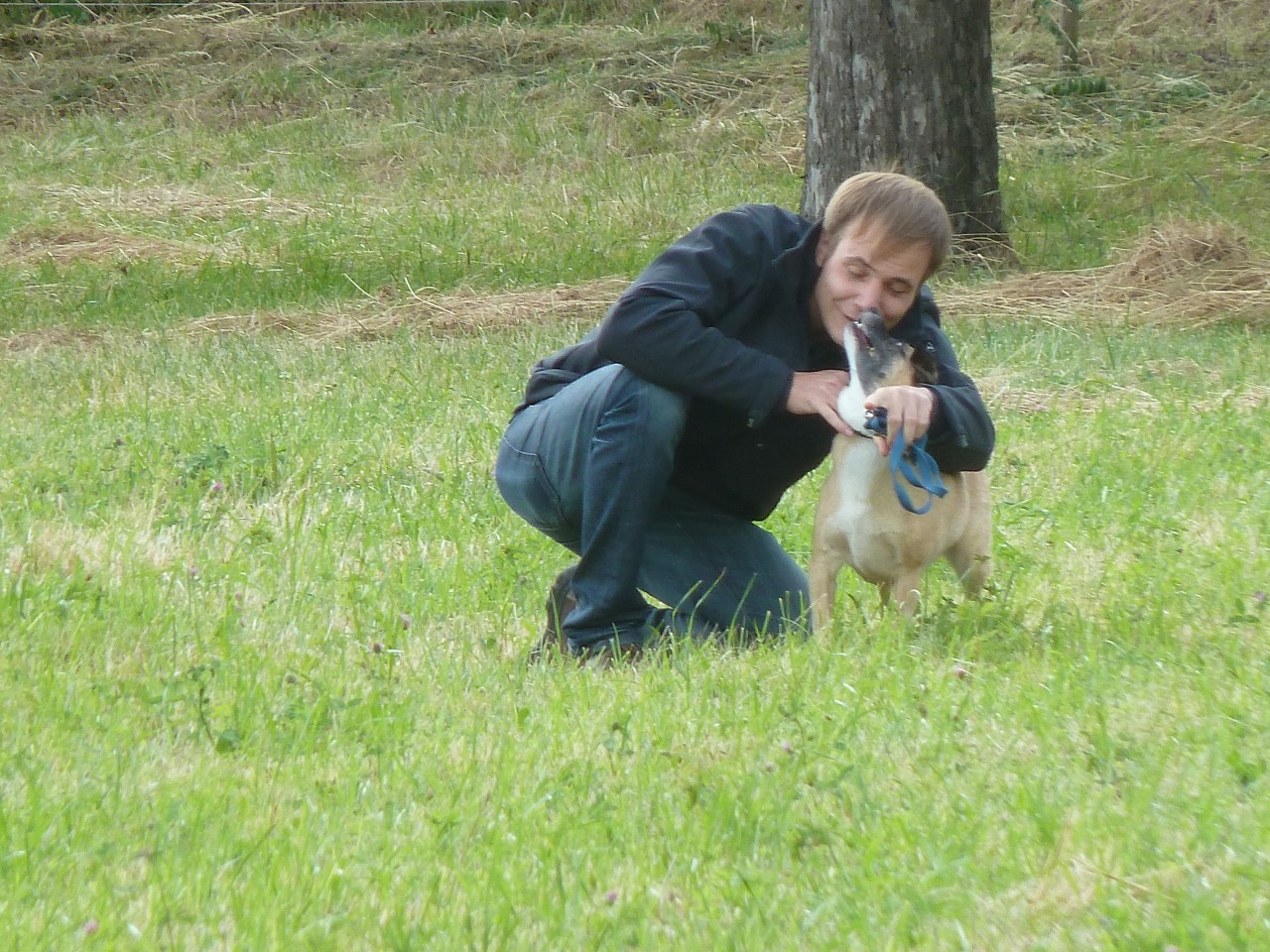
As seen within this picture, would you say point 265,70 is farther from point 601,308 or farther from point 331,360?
point 331,360

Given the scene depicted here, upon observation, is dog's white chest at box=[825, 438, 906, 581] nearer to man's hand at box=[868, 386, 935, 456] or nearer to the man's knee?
man's hand at box=[868, 386, 935, 456]

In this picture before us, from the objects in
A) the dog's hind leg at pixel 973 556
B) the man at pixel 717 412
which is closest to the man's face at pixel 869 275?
the man at pixel 717 412

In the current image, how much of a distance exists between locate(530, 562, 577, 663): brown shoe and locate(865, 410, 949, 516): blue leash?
0.81 m

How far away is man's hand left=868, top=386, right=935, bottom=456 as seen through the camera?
3.27 metres

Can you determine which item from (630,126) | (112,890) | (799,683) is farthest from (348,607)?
(630,126)

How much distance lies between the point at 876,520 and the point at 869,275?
1.86 ft

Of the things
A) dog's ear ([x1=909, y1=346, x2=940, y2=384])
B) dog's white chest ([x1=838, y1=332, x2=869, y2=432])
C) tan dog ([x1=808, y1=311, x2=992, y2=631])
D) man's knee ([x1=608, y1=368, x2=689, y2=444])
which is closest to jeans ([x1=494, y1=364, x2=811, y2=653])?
man's knee ([x1=608, y1=368, x2=689, y2=444])

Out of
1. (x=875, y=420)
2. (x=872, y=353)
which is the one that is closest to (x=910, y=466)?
(x=875, y=420)

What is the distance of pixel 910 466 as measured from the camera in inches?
133

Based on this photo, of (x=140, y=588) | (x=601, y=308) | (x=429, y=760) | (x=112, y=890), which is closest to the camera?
(x=112, y=890)

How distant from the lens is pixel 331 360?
7770 mm

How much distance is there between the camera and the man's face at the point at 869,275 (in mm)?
3369

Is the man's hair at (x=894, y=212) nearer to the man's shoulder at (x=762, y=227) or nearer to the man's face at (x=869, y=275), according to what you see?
the man's face at (x=869, y=275)

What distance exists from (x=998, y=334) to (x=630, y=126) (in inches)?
258
